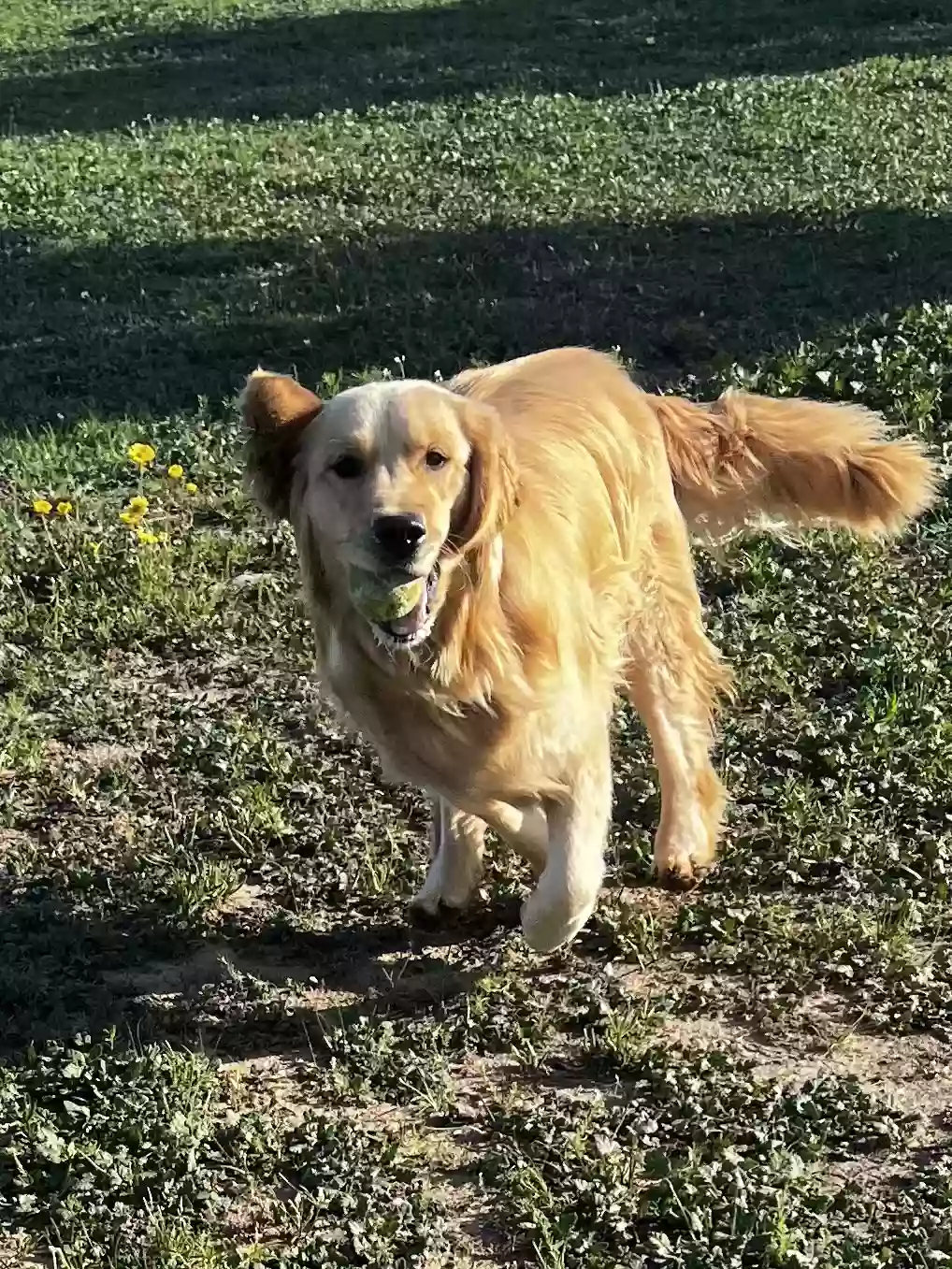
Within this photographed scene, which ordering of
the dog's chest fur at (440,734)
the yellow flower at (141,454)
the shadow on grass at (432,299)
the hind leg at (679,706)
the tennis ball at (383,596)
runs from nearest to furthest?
the tennis ball at (383,596), the dog's chest fur at (440,734), the hind leg at (679,706), the yellow flower at (141,454), the shadow on grass at (432,299)

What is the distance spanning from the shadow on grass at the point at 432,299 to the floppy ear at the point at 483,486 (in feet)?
14.9

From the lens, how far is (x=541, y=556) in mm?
3674

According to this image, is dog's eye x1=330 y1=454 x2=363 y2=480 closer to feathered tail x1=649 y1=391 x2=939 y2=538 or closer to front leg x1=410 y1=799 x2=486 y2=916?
front leg x1=410 y1=799 x2=486 y2=916

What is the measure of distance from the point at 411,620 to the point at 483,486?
360mm

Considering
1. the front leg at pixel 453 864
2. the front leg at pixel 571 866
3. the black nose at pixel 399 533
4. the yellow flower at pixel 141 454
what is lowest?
the front leg at pixel 453 864

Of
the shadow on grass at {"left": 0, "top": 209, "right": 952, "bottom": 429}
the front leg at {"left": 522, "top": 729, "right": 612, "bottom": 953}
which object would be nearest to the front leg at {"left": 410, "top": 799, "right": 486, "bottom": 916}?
the front leg at {"left": 522, "top": 729, "right": 612, "bottom": 953}

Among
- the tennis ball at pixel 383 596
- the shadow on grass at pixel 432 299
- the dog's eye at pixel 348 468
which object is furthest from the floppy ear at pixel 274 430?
the shadow on grass at pixel 432 299

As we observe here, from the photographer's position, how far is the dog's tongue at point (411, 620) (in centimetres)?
330

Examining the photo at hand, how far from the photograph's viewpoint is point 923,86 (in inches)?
614

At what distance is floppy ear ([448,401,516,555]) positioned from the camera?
3.35 m

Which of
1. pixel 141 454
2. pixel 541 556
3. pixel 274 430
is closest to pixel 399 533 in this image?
pixel 274 430

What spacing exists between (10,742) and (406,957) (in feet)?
5.96

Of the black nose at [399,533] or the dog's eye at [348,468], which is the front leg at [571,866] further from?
the dog's eye at [348,468]

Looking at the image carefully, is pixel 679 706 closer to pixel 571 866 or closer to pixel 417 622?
pixel 571 866
